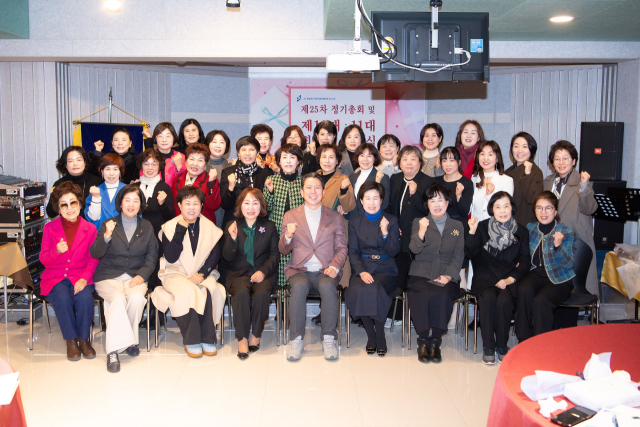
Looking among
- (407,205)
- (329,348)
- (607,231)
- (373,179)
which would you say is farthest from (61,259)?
(607,231)

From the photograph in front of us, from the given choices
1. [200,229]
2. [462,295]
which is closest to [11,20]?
[200,229]

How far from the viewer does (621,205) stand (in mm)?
4379

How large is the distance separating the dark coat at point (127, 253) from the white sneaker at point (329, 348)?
1.44 meters

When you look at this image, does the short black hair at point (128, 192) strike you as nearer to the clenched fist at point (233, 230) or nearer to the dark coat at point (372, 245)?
the clenched fist at point (233, 230)

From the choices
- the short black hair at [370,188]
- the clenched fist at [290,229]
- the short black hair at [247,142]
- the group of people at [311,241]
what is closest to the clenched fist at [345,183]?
the group of people at [311,241]

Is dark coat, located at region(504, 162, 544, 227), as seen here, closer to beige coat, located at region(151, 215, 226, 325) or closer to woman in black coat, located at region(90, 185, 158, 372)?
beige coat, located at region(151, 215, 226, 325)

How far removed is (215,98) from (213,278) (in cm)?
389

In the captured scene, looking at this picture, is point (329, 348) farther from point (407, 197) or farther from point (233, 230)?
point (407, 197)

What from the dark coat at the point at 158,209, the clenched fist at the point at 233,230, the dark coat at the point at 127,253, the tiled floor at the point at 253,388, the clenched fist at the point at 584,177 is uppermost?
the clenched fist at the point at 584,177

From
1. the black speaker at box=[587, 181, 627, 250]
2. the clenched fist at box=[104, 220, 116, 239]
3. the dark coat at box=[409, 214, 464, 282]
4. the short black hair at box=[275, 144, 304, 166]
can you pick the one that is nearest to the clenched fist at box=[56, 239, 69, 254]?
the clenched fist at box=[104, 220, 116, 239]

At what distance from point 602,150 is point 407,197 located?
2.38m

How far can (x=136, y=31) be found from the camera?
5.23 m

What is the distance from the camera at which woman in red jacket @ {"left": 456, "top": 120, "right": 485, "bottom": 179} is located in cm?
473

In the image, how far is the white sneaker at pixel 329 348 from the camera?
12.9 feet
